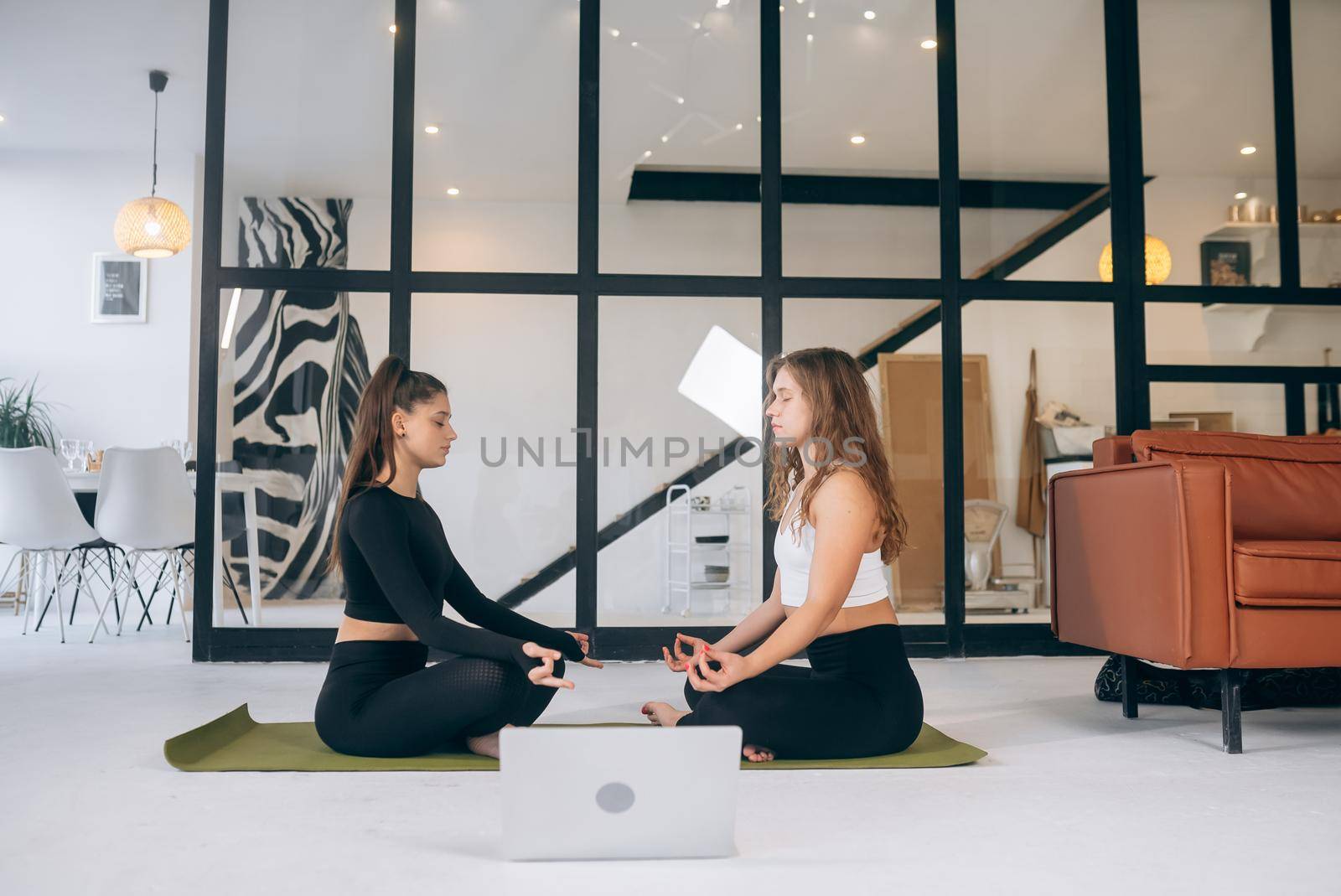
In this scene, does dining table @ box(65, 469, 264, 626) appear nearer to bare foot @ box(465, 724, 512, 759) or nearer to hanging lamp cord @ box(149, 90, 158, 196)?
bare foot @ box(465, 724, 512, 759)

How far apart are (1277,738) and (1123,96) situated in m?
3.11

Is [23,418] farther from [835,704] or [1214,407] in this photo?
[1214,407]

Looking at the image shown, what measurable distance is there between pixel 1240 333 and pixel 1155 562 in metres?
2.50

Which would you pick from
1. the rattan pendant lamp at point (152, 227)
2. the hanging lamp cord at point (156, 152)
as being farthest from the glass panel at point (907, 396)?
the hanging lamp cord at point (156, 152)

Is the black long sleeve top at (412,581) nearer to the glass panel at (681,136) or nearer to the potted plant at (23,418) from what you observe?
the glass panel at (681,136)

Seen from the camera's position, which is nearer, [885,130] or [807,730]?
[807,730]

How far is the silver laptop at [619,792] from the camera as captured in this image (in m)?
1.60

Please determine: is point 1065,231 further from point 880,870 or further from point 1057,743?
point 880,870

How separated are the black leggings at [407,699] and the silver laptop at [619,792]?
0.64 m

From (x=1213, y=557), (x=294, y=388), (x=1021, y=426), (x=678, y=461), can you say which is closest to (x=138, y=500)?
(x=294, y=388)

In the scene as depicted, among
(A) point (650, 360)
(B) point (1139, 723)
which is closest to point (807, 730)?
(B) point (1139, 723)

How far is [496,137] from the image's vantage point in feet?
14.8

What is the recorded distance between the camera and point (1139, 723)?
9.87 feet

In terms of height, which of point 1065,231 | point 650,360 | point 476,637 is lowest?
point 476,637
